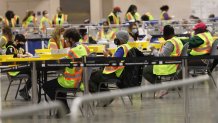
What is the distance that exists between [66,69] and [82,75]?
33 cm

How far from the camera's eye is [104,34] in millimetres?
20062

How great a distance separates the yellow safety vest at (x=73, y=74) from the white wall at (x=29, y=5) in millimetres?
22240

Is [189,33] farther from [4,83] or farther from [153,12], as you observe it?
[153,12]

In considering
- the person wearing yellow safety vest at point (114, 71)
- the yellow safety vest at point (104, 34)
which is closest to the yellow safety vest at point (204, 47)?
the person wearing yellow safety vest at point (114, 71)

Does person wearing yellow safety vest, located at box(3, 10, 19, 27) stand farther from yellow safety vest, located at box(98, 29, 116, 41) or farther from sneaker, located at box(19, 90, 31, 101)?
sneaker, located at box(19, 90, 31, 101)

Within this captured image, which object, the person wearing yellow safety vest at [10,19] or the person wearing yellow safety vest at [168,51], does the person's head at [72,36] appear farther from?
the person wearing yellow safety vest at [10,19]

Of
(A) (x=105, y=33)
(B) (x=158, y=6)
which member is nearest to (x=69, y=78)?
(A) (x=105, y=33)

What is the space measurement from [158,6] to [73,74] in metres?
21.6

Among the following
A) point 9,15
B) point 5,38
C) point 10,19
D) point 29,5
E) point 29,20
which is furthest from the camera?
point 29,5

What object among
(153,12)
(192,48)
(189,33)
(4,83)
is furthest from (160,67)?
(153,12)

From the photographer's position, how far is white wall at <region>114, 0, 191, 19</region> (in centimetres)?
3086

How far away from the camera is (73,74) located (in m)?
10.3

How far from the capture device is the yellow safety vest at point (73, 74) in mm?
10258

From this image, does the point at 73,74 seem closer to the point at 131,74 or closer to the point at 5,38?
the point at 131,74
